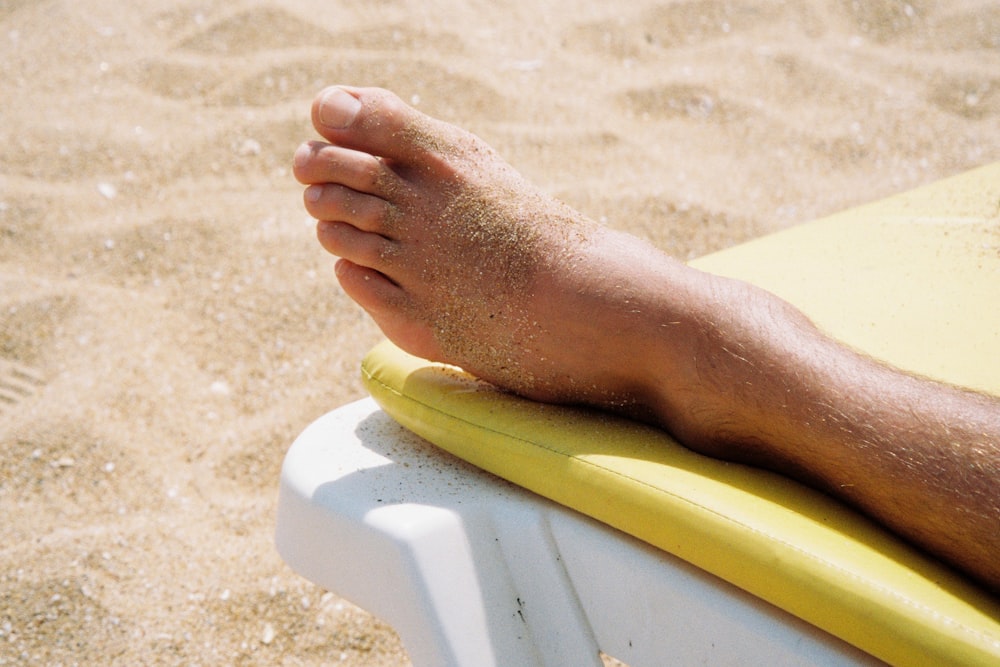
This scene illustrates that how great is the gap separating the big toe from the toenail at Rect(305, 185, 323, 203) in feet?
0.20

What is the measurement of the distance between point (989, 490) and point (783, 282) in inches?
16.4

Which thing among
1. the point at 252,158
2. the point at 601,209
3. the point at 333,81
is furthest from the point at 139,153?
the point at 601,209

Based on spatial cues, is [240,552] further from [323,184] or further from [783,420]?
[783,420]

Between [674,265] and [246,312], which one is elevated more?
[674,265]

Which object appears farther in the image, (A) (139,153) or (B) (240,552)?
(A) (139,153)

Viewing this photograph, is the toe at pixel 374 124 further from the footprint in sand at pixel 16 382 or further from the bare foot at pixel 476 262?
the footprint in sand at pixel 16 382

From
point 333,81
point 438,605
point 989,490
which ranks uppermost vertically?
point 989,490

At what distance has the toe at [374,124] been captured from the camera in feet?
3.48

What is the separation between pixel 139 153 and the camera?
2207mm

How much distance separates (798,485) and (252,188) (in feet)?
5.07

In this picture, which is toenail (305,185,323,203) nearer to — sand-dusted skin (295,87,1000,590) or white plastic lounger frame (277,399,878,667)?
sand-dusted skin (295,87,1000,590)

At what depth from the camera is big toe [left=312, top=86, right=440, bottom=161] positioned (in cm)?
106

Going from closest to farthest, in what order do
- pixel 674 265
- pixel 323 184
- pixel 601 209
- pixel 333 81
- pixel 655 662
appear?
pixel 655 662 < pixel 674 265 < pixel 323 184 < pixel 601 209 < pixel 333 81

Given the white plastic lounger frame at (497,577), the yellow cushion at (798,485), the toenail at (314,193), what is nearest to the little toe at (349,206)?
the toenail at (314,193)
